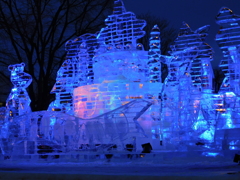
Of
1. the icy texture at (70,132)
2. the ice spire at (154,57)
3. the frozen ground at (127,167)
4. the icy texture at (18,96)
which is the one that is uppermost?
the ice spire at (154,57)

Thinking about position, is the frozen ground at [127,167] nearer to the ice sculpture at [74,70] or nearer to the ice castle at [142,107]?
the ice castle at [142,107]

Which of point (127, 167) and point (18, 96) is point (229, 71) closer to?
point (127, 167)

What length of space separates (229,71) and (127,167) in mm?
3322

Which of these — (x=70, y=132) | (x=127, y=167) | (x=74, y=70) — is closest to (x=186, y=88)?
(x=127, y=167)

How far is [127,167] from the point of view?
24.3 ft

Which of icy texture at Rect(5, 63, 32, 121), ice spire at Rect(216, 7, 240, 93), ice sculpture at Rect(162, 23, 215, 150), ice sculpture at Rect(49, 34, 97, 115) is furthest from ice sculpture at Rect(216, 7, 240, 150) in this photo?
icy texture at Rect(5, 63, 32, 121)

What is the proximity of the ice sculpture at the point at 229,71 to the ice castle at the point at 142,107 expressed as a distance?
17mm

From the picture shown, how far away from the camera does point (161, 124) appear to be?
9.38 metres

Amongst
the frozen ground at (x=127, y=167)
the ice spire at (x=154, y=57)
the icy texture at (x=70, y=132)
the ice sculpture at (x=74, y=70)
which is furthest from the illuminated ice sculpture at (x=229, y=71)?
the ice sculpture at (x=74, y=70)

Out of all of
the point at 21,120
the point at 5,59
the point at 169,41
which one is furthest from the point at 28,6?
the point at 21,120

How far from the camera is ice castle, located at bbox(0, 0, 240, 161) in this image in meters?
8.62

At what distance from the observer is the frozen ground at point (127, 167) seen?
20.1ft

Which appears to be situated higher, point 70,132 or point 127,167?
point 70,132

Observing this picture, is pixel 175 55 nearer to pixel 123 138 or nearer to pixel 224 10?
pixel 224 10
